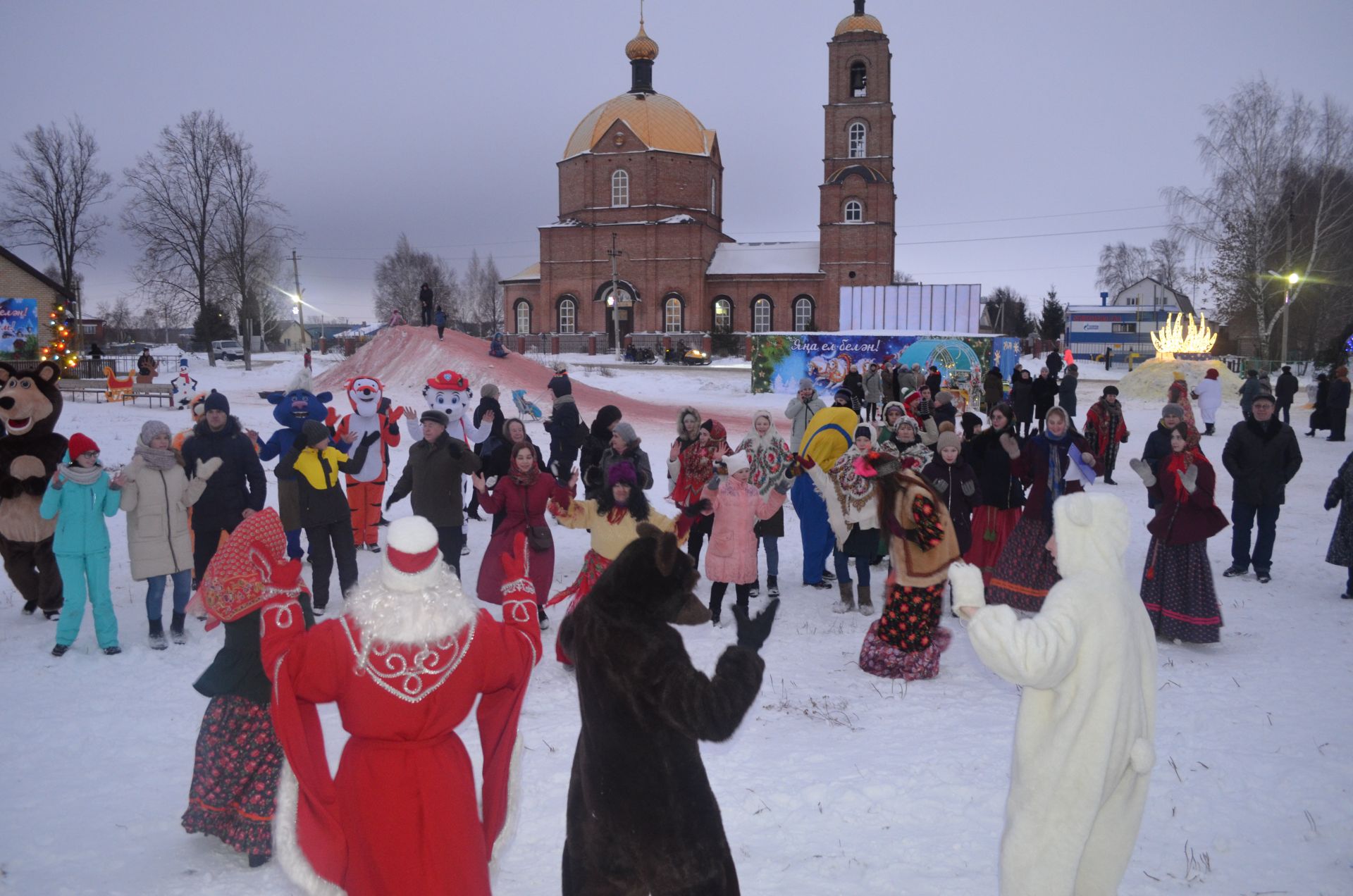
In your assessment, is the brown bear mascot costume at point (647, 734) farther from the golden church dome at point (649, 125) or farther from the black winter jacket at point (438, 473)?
the golden church dome at point (649, 125)

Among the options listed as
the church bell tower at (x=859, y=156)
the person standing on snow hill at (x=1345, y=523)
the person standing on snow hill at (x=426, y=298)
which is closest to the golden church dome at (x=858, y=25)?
the church bell tower at (x=859, y=156)

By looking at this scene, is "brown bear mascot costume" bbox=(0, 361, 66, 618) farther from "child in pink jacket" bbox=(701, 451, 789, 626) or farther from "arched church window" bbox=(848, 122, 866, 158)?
"arched church window" bbox=(848, 122, 866, 158)

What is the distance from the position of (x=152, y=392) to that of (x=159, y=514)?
1865 centimetres

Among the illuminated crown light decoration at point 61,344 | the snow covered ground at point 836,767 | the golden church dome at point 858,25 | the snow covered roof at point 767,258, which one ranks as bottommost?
the snow covered ground at point 836,767

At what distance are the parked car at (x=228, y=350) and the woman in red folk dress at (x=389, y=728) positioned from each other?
47.3 metres

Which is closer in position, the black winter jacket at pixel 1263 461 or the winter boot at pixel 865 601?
the winter boot at pixel 865 601

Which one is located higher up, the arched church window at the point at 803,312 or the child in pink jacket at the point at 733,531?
the arched church window at the point at 803,312

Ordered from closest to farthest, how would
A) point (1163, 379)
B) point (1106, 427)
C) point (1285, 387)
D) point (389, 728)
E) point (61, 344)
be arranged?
1. point (389, 728)
2. point (1106, 427)
3. point (1285, 387)
4. point (61, 344)
5. point (1163, 379)

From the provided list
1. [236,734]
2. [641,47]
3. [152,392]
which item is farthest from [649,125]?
[236,734]

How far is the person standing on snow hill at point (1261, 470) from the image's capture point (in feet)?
27.0

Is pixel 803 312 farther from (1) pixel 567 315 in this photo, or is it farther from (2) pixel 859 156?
(1) pixel 567 315

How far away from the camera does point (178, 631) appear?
21.7ft

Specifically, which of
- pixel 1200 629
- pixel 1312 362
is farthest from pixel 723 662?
pixel 1312 362

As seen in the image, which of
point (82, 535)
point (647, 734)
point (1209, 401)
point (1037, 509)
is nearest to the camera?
point (647, 734)
